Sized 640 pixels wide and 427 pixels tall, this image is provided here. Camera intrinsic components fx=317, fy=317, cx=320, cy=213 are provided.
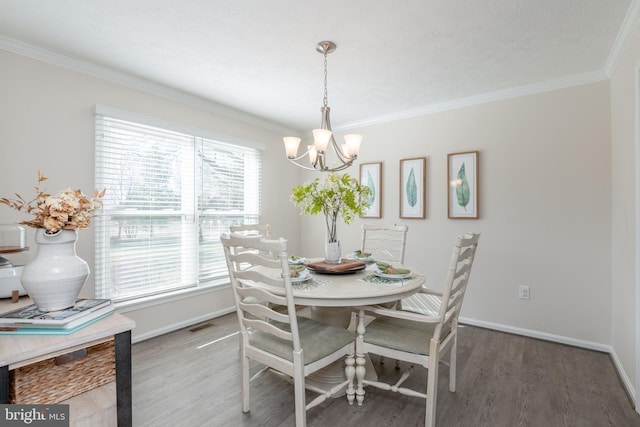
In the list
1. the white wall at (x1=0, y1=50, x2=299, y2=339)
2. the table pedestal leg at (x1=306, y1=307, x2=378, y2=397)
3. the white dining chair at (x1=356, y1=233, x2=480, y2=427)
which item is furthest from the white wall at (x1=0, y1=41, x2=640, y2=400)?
the table pedestal leg at (x1=306, y1=307, x2=378, y2=397)

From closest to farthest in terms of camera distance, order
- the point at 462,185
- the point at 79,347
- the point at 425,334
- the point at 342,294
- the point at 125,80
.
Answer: the point at 79,347
the point at 342,294
the point at 425,334
the point at 125,80
the point at 462,185

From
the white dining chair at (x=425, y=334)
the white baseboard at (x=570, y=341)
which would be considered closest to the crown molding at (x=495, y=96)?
the white dining chair at (x=425, y=334)

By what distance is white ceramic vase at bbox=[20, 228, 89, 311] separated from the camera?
1209mm

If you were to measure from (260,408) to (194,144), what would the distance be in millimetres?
2580

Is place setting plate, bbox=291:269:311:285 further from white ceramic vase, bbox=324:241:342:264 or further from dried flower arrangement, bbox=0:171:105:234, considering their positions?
dried flower arrangement, bbox=0:171:105:234

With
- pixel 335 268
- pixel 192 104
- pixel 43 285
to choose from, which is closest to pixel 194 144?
pixel 192 104

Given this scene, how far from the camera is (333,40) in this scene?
2250mm

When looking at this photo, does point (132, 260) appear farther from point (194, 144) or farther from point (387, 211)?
point (387, 211)

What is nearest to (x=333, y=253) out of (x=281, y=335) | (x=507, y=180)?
(x=281, y=335)

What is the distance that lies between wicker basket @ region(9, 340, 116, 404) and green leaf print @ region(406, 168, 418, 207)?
3194 mm

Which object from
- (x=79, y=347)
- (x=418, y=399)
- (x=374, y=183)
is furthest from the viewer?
(x=374, y=183)

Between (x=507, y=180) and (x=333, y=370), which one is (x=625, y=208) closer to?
(x=507, y=180)

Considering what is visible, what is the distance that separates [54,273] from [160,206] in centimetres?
195

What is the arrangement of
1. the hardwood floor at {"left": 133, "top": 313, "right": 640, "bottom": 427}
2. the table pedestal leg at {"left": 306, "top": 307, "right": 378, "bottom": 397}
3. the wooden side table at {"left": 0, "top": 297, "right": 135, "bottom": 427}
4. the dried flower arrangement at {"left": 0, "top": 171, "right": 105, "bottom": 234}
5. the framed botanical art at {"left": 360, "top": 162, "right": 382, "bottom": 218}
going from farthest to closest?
the framed botanical art at {"left": 360, "top": 162, "right": 382, "bottom": 218} → the table pedestal leg at {"left": 306, "top": 307, "right": 378, "bottom": 397} → the hardwood floor at {"left": 133, "top": 313, "right": 640, "bottom": 427} → the dried flower arrangement at {"left": 0, "top": 171, "right": 105, "bottom": 234} → the wooden side table at {"left": 0, "top": 297, "right": 135, "bottom": 427}
